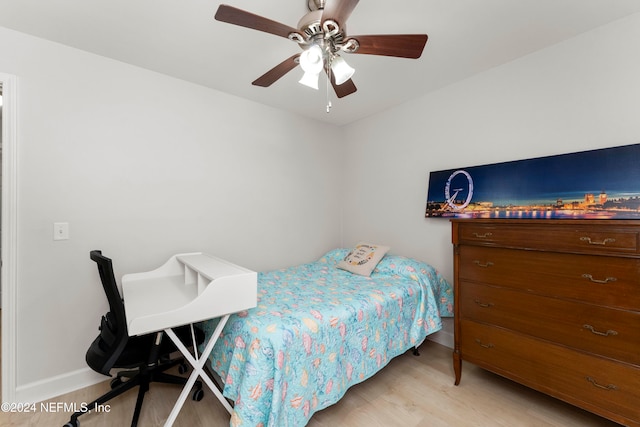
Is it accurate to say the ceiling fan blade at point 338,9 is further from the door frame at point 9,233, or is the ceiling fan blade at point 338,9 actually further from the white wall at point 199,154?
the door frame at point 9,233

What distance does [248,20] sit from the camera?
1255 millimetres

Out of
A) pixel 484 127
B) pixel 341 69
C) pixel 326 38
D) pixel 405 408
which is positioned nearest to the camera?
pixel 326 38

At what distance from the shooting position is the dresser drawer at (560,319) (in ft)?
4.54

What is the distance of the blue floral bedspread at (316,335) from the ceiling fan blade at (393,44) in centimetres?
152

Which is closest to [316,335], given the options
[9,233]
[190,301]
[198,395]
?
[190,301]

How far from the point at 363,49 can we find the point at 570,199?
171cm

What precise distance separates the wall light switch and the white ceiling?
4.18 ft

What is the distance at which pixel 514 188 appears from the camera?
2.17 meters

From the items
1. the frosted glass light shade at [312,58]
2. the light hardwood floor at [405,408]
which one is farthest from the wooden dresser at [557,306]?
the frosted glass light shade at [312,58]

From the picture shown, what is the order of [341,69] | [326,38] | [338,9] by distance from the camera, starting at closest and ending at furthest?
[338,9] < [326,38] < [341,69]

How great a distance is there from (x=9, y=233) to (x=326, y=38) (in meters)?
2.33

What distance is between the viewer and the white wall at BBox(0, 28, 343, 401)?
1899 mm

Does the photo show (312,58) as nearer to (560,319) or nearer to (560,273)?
(560,273)

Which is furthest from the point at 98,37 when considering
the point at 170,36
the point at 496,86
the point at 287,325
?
the point at 496,86
